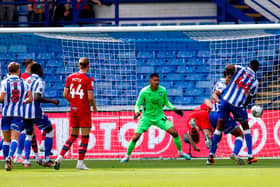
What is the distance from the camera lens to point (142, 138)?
16.1 metres

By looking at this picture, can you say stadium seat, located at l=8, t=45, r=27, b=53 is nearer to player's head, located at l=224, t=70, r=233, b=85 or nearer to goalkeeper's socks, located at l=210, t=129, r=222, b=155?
player's head, located at l=224, t=70, r=233, b=85

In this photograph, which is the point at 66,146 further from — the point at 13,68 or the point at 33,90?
the point at 13,68

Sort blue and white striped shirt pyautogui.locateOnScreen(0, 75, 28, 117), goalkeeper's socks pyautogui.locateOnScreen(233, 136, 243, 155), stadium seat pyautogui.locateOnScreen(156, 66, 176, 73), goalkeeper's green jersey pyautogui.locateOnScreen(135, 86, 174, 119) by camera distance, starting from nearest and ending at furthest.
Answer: blue and white striped shirt pyautogui.locateOnScreen(0, 75, 28, 117) → goalkeeper's socks pyautogui.locateOnScreen(233, 136, 243, 155) → goalkeeper's green jersey pyautogui.locateOnScreen(135, 86, 174, 119) → stadium seat pyautogui.locateOnScreen(156, 66, 176, 73)

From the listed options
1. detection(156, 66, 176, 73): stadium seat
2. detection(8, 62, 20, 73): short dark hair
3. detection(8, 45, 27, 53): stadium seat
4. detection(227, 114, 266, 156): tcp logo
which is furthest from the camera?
detection(156, 66, 176, 73): stadium seat

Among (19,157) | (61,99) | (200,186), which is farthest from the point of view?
(61,99)

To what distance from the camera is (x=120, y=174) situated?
1062cm

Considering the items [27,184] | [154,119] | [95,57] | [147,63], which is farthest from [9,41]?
[27,184]

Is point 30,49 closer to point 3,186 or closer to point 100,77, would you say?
point 100,77

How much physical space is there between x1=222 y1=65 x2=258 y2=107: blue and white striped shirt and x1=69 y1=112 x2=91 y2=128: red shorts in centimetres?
256

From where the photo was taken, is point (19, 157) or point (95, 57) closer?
point (19, 157)

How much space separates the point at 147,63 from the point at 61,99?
6.89 feet

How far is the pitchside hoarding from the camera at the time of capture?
15.8 m

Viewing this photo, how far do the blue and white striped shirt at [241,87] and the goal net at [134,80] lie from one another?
236cm

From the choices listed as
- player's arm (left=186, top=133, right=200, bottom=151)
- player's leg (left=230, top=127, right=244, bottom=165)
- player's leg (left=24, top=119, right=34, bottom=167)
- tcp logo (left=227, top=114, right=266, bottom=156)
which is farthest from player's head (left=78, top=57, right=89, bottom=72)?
tcp logo (left=227, top=114, right=266, bottom=156)
